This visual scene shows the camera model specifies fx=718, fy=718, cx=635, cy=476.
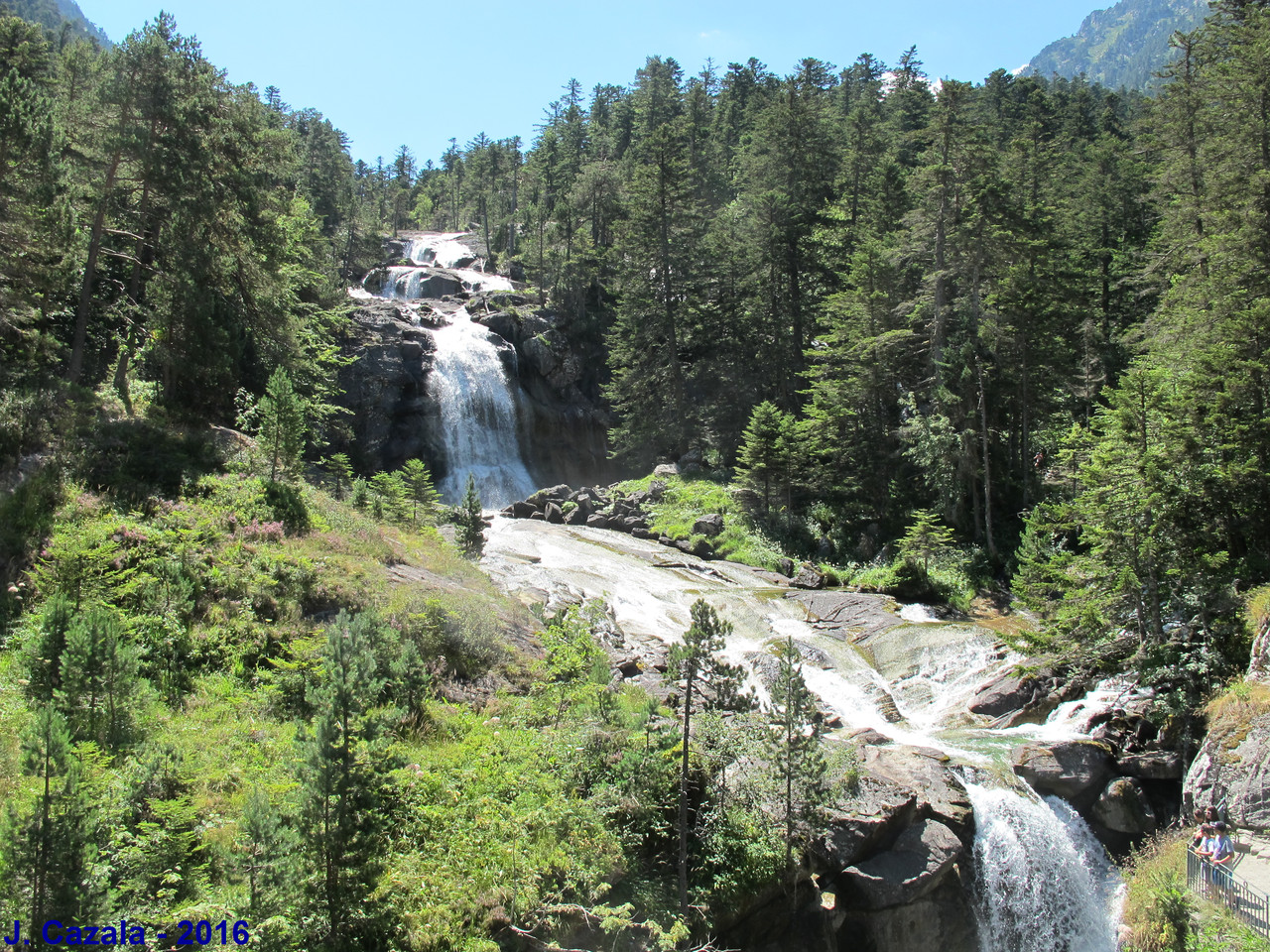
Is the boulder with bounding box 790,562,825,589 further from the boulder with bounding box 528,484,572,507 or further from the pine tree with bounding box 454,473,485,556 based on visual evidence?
the boulder with bounding box 528,484,572,507

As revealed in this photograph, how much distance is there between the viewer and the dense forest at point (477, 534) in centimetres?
679

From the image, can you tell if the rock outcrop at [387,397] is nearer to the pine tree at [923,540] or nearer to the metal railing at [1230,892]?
the pine tree at [923,540]

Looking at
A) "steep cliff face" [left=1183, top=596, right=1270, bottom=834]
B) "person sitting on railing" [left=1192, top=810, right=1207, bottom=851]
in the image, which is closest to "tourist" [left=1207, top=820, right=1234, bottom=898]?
"person sitting on railing" [left=1192, top=810, right=1207, bottom=851]

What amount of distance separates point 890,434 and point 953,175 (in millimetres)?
11186

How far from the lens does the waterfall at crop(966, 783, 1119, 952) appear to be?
11.3 m

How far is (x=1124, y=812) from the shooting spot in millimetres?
12367

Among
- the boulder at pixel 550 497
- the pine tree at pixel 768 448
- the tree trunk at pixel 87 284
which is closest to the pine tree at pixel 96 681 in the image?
the tree trunk at pixel 87 284

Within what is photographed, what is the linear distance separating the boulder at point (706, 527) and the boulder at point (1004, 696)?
50.6ft

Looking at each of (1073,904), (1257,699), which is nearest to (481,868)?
(1073,904)

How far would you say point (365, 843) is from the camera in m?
6.13

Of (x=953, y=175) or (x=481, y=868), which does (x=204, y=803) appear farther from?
(x=953, y=175)

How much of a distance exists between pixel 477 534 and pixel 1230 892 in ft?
62.8

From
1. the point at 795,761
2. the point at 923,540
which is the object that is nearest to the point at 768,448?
the point at 923,540

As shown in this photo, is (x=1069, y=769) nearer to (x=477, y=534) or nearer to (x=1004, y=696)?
(x=1004, y=696)
